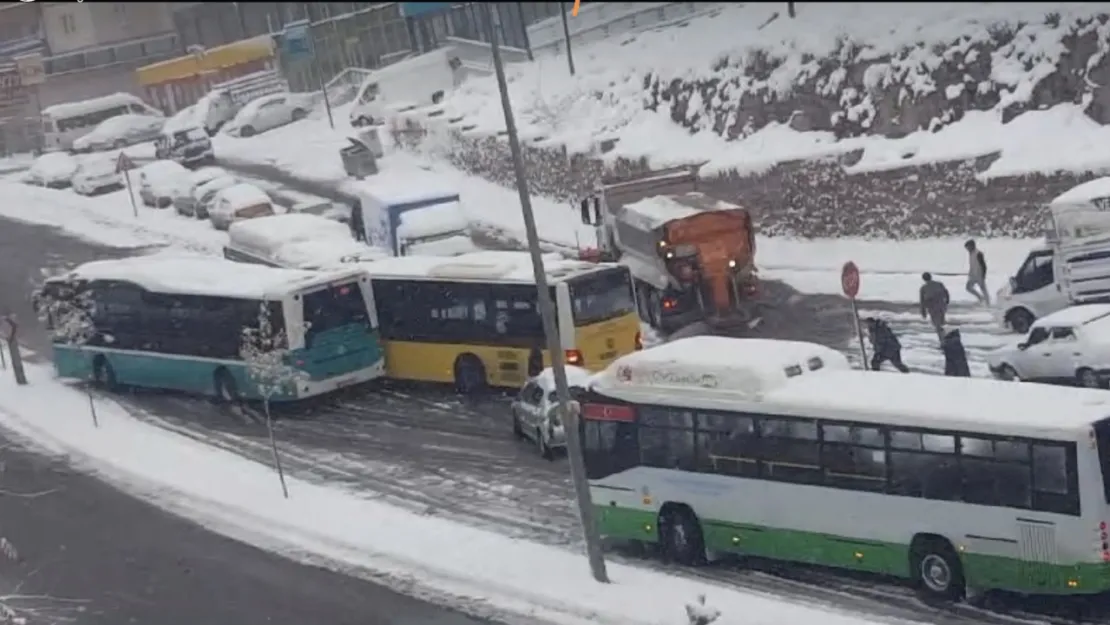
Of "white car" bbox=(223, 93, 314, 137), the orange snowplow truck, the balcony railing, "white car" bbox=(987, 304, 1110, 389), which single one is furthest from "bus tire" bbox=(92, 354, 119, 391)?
"white car" bbox=(223, 93, 314, 137)

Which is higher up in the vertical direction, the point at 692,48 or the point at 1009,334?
the point at 692,48

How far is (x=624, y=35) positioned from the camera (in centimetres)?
5228

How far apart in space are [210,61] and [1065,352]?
126ft

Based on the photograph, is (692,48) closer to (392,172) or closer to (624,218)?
(392,172)

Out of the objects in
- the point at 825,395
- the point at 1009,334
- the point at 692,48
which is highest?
the point at 692,48

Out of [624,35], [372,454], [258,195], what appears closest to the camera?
[372,454]

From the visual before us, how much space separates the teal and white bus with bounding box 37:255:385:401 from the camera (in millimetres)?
30438

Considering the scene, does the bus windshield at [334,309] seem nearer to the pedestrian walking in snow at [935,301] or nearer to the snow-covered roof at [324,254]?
the snow-covered roof at [324,254]

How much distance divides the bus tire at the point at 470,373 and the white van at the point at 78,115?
25.8 ft

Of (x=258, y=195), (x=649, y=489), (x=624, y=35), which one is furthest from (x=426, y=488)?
(x=624, y=35)

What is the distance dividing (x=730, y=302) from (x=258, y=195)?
55.9 feet

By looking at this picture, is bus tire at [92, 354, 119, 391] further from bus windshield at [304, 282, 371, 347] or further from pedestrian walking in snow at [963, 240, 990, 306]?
pedestrian walking in snow at [963, 240, 990, 306]

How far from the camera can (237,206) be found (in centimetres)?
4516

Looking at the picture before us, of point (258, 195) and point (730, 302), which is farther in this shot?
point (258, 195)
